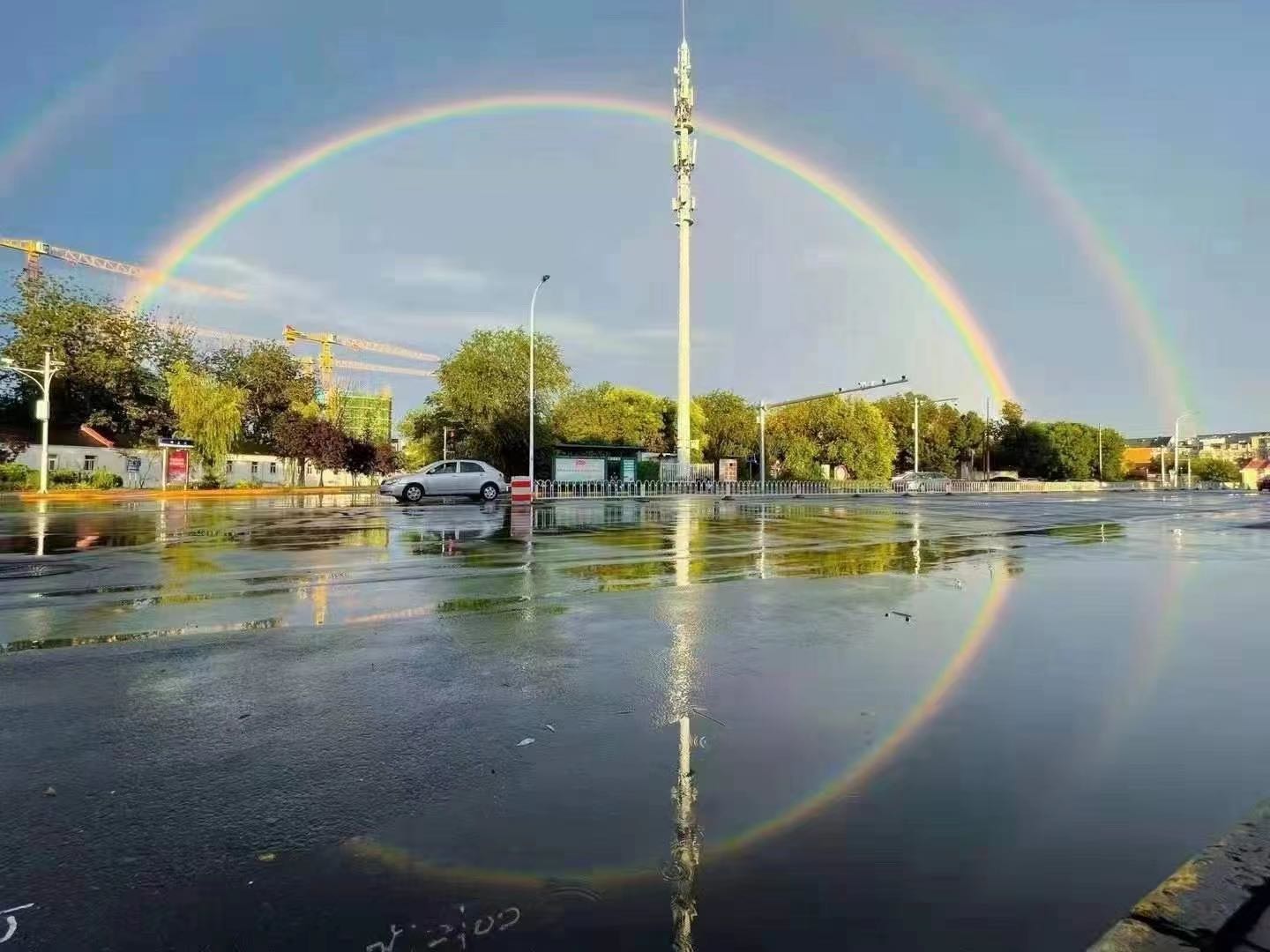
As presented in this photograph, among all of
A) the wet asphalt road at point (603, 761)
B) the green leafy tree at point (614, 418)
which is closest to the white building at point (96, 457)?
the green leafy tree at point (614, 418)

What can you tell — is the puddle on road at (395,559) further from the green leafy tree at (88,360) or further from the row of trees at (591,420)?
the green leafy tree at (88,360)

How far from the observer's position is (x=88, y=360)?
52969 mm

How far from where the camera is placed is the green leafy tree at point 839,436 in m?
70.7

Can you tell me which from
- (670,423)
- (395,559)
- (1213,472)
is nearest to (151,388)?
(670,423)

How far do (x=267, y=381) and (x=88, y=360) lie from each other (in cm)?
1274

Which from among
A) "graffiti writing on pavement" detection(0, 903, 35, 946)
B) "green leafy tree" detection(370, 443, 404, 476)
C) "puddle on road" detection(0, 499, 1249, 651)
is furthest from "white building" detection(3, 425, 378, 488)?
"graffiti writing on pavement" detection(0, 903, 35, 946)

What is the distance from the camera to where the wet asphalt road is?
2.66m

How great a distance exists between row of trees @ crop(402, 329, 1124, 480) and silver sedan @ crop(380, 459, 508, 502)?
1535cm

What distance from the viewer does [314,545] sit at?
14852 mm

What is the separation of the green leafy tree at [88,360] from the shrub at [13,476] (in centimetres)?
874

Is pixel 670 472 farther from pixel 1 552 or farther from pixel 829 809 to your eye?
pixel 829 809

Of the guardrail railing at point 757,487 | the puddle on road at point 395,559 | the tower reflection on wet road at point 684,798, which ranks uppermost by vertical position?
the guardrail railing at point 757,487

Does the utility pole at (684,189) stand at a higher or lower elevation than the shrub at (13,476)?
higher

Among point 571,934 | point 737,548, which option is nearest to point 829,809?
point 571,934
